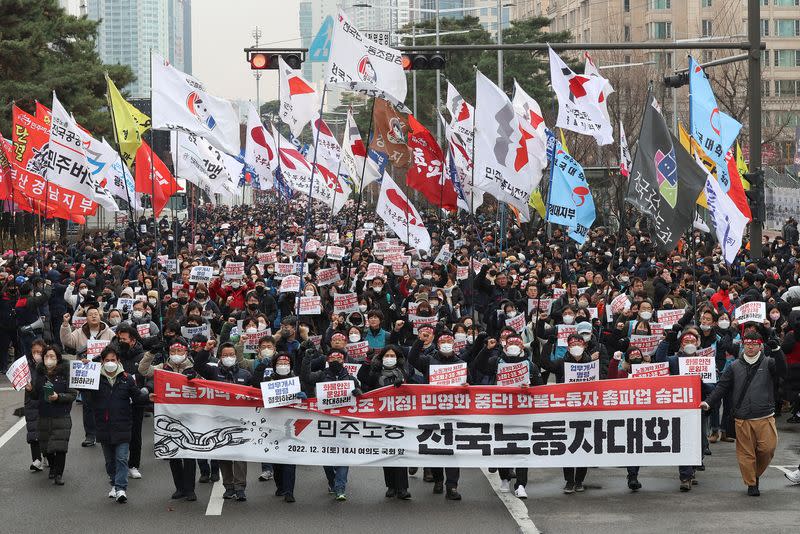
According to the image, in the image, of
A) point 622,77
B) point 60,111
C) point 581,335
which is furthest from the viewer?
point 622,77

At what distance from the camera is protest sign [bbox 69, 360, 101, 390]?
39.6 ft

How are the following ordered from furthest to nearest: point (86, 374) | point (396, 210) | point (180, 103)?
point (396, 210), point (180, 103), point (86, 374)

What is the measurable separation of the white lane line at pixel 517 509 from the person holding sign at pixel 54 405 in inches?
164

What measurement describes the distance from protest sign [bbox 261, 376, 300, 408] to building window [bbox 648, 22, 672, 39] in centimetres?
7590

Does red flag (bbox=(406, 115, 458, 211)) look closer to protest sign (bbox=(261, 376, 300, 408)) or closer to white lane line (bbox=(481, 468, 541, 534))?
white lane line (bbox=(481, 468, 541, 534))

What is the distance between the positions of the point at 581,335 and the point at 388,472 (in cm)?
288

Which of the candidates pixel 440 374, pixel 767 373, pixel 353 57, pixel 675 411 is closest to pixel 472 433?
pixel 440 374

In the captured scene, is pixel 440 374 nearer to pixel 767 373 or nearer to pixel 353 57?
pixel 767 373

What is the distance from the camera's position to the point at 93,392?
1223 cm

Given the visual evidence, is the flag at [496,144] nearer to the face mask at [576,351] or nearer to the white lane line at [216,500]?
the face mask at [576,351]

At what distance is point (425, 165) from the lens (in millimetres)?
24312

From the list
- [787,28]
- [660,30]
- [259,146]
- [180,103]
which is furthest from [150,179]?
[787,28]

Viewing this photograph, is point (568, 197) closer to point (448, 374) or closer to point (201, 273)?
point (201, 273)

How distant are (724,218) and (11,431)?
930cm
